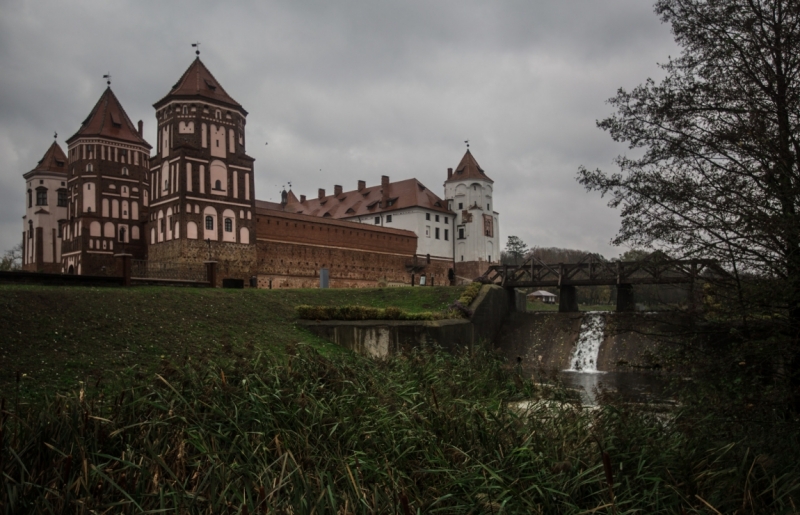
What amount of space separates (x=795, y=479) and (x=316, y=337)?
12166mm

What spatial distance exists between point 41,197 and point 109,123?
29.1 ft

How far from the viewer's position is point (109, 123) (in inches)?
1615

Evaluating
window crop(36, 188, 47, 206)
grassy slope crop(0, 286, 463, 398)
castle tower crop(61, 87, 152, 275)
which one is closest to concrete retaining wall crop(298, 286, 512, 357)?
grassy slope crop(0, 286, 463, 398)

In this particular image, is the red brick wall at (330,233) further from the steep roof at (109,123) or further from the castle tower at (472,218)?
the steep roof at (109,123)

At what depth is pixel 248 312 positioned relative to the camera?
1664 centimetres

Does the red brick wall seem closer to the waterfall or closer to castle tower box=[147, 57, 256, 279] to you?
castle tower box=[147, 57, 256, 279]

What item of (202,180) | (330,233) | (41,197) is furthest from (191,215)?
(41,197)

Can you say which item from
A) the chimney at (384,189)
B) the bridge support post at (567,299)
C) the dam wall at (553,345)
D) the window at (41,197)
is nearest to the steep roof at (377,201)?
the chimney at (384,189)

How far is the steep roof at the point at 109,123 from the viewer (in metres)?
40.4

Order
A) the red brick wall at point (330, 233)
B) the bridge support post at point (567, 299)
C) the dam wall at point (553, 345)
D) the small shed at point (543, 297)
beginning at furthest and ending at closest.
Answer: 1. the small shed at point (543, 297)
2. the red brick wall at point (330, 233)
3. the bridge support post at point (567, 299)
4. the dam wall at point (553, 345)

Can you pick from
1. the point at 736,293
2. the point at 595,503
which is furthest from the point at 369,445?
the point at 736,293

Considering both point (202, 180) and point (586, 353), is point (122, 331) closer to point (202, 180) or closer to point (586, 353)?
point (586, 353)

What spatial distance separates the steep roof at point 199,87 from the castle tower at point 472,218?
26.6 m

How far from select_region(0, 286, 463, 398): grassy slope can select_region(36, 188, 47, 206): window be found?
32747mm
